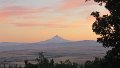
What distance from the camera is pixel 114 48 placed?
30.8 m

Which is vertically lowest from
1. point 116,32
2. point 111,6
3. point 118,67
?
point 118,67

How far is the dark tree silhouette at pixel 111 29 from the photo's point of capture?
101 feet

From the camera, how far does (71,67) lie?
5569 cm

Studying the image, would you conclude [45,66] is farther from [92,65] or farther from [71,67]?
[92,65]

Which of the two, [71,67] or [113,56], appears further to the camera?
[71,67]

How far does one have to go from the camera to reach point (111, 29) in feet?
102

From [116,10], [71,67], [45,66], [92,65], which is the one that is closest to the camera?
[116,10]

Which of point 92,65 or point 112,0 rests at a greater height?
point 112,0

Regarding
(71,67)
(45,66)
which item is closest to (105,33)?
(45,66)

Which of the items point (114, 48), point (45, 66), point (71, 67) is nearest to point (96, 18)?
point (114, 48)

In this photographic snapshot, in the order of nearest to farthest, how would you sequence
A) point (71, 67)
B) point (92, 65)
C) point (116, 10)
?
point (116, 10) < point (92, 65) < point (71, 67)

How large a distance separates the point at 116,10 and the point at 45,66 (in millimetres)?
19163

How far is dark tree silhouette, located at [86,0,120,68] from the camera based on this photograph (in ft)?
101

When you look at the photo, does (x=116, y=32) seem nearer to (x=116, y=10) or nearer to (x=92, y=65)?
(x=116, y=10)
